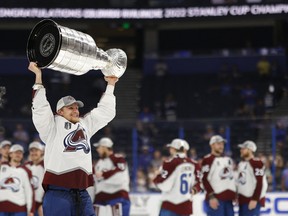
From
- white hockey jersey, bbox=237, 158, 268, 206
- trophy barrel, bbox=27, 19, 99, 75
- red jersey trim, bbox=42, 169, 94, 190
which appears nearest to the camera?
trophy barrel, bbox=27, 19, 99, 75

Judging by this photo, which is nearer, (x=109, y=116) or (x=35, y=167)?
(x=109, y=116)

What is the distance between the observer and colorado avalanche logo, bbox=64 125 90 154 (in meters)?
6.89

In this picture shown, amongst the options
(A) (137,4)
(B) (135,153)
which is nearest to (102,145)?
(B) (135,153)

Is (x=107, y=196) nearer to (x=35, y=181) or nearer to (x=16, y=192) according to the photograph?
(x=35, y=181)

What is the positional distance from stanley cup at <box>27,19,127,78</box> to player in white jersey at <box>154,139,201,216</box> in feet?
14.3

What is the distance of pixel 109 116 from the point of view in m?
7.25

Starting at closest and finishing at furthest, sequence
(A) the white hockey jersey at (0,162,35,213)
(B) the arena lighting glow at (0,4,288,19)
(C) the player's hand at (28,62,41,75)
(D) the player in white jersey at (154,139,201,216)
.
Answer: (C) the player's hand at (28,62,41,75)
(A) the white hockey jersey at (0,162,35,213)
(D) the player in white jersey at (154,139,201,216)
(B) the arena lighting glow at (0,4,288,19)

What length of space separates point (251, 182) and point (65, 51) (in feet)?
19.4

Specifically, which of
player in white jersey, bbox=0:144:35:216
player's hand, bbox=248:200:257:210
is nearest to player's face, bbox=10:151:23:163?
player in white jersey, bbox=0:144:35:216

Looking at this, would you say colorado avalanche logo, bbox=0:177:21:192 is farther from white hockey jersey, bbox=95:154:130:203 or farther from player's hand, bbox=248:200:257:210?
player's hand, bbox=248:200:257:210

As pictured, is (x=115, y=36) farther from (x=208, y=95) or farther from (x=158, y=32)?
(x=208, y=95)

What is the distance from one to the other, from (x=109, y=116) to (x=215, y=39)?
63.1 ft

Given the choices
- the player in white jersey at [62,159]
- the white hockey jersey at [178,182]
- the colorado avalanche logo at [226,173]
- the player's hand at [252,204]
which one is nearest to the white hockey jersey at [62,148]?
the player in white jersey at [62,159]

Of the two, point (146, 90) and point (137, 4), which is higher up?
point (137, 4)
